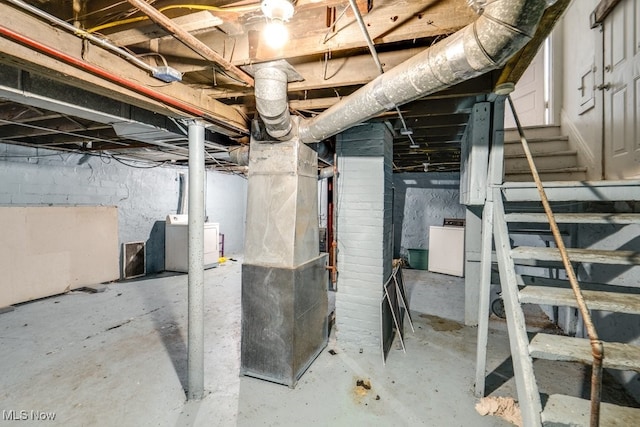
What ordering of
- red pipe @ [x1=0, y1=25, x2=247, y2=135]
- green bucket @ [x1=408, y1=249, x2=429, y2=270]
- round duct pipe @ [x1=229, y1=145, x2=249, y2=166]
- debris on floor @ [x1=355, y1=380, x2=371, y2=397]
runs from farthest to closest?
green bucket @ [x1=408, y1=249, x2=429, y2=270]
round duct pipe @ [x1=229, y1=145, x2=249, y2=166]
debris on floor @ [x1=355, y1=380, x2=371, y2=397]
red pipe @ [x1=0, y1=25, x2=247, y2=135]

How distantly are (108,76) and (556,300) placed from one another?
2808mm

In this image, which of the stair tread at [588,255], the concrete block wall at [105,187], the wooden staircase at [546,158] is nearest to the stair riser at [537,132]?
the wooden staircase at [546,158]

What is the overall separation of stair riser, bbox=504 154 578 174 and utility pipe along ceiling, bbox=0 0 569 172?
3.51 ft

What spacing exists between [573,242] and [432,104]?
2.32 m

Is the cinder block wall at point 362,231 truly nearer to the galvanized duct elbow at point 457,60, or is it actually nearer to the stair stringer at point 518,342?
the galvanized duct elbow at point 457,60

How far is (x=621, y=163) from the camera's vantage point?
2.53m

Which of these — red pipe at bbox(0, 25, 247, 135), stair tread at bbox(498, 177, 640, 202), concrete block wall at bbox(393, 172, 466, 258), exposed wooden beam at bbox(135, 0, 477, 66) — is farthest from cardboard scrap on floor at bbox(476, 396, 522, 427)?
concrete block wall at bbox(393, 172, 466, 258)

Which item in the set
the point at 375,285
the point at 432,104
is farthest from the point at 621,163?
the point at 375,285

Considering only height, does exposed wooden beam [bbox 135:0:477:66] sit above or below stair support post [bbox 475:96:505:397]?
above

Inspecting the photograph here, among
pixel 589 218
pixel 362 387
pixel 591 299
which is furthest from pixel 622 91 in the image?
pixel 362 387

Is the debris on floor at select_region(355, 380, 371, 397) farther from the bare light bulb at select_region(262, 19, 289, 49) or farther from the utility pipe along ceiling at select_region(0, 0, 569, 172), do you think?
the bare light bulb at select_region(262, 19, 289, 49)

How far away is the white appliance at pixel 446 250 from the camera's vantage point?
6.44m

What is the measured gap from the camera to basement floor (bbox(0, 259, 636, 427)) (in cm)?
216

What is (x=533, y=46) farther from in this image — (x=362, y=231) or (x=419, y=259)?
(x=419, y=259)
